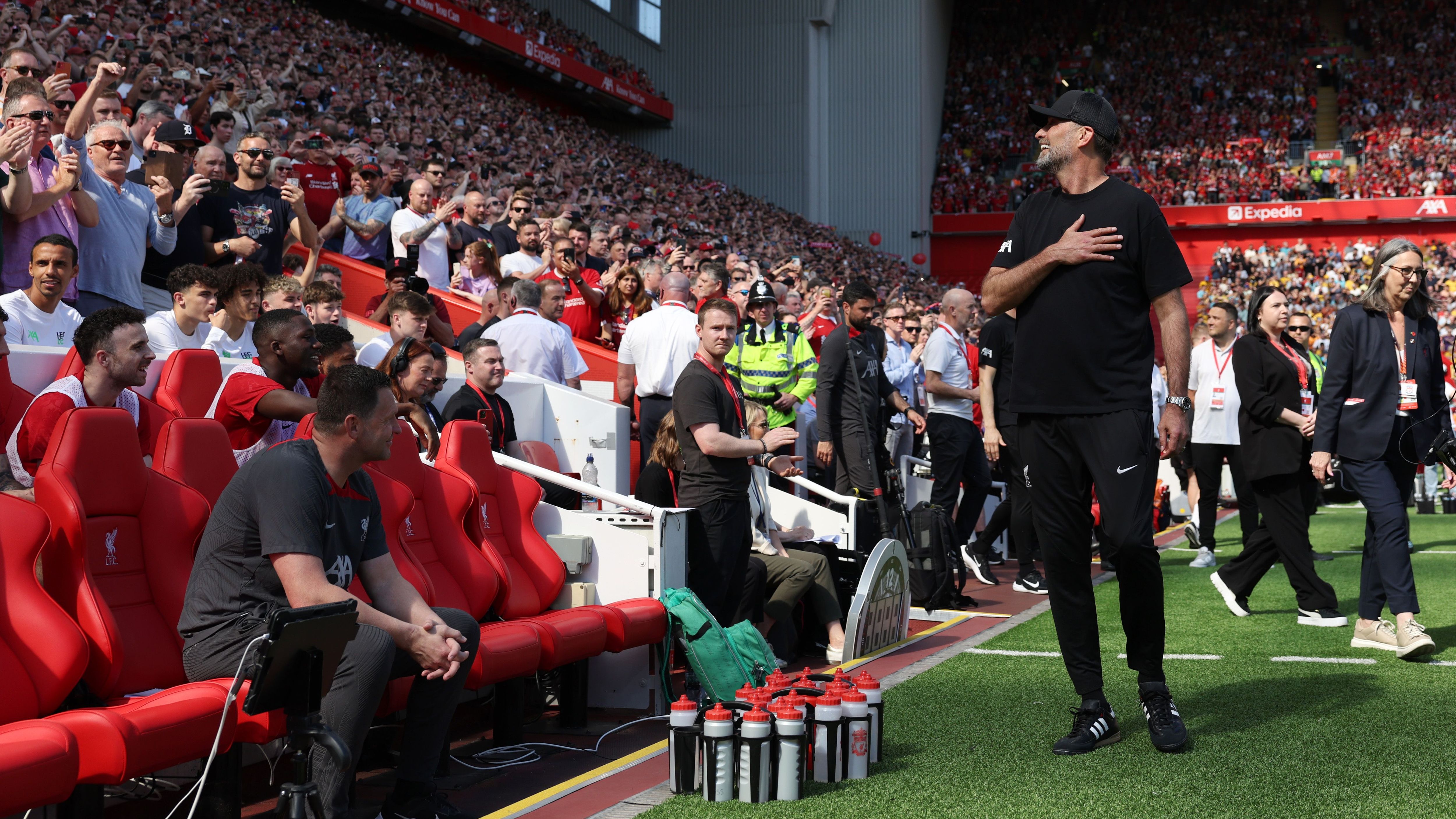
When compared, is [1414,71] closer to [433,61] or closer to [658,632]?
[433,61]

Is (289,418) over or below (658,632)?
over

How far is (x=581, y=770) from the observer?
14.3 ft

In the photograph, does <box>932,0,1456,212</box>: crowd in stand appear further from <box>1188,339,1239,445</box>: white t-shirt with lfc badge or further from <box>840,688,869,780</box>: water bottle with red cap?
<box>840,688,869,780</box>: water bottle with red cap

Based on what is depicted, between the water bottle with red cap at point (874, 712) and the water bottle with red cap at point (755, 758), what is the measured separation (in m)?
0.41

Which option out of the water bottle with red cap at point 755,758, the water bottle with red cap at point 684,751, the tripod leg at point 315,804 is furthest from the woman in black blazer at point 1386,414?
the tripod leg at point 315,804

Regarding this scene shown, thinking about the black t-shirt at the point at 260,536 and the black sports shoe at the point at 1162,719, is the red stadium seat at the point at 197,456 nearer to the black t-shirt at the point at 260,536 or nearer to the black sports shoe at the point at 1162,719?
the black t-shirt at the point at 260,536

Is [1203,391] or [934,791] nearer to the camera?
[934,791]

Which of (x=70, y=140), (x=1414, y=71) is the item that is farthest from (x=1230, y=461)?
(x=1414, y=71)

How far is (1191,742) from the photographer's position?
13.2 ft

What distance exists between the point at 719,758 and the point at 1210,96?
3466 cm

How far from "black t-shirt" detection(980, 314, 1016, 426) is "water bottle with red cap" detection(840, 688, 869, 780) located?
3966 millimetres

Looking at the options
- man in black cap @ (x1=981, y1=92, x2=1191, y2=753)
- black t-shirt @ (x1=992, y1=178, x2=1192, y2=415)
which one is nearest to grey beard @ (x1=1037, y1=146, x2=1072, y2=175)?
man in black cap @ (x1=981, y1=92, x2=1191, y2=753)

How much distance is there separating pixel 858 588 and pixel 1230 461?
3.57 m

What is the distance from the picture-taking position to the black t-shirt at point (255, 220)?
23.5ft
